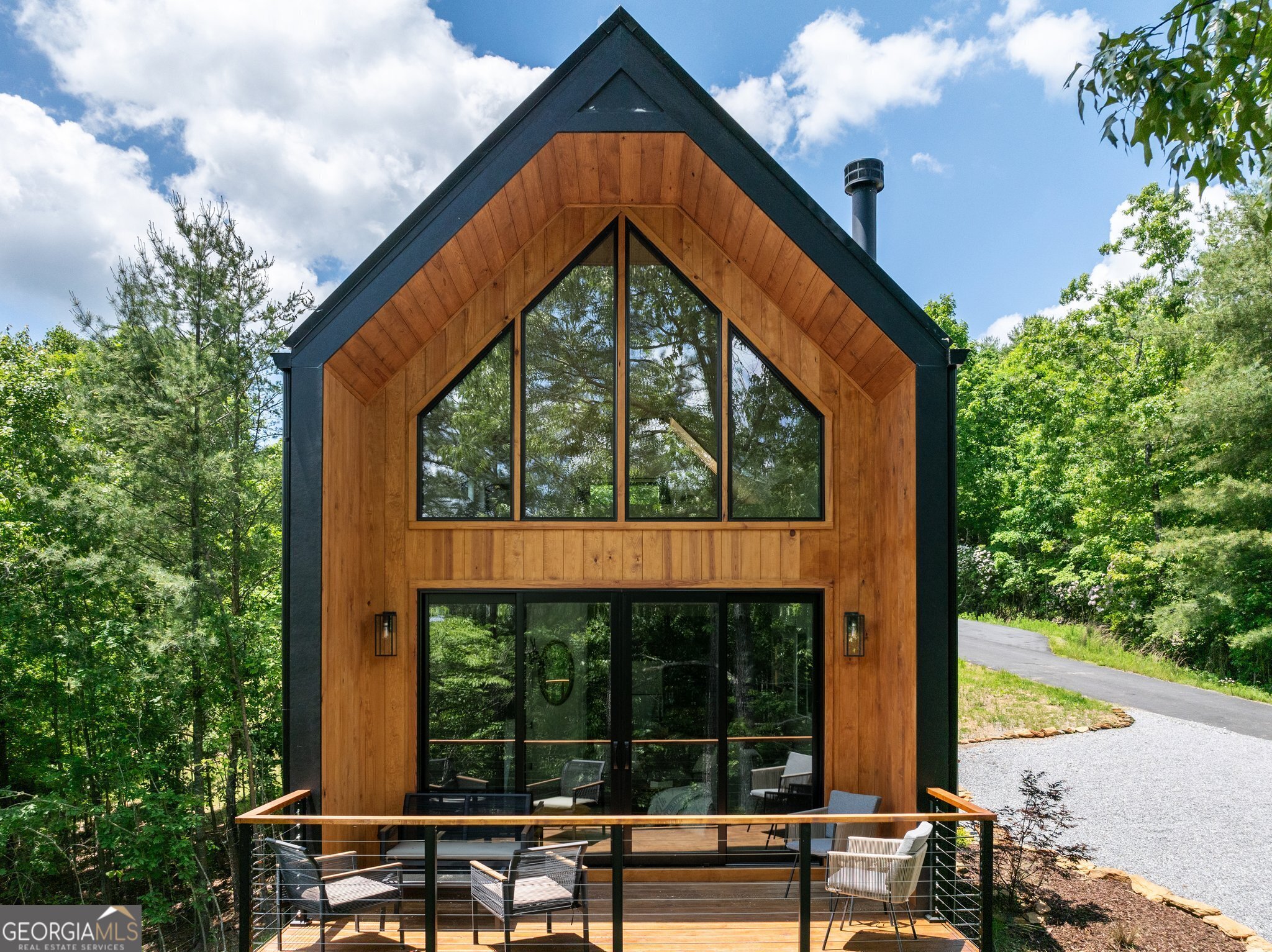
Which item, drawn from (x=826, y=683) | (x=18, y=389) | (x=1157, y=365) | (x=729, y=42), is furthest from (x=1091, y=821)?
(x=18, y=389)

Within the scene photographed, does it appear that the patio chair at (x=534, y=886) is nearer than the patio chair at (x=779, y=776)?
Yes

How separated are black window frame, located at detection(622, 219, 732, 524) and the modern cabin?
0.03 metres

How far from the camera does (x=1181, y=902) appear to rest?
6043mm

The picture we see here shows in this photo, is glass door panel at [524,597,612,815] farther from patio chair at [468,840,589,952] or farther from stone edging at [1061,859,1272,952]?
stone edging at [1061,859,1272,952]

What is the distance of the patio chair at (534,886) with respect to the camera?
4410 mm

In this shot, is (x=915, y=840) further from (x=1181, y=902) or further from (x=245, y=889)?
(x=245, y=889)

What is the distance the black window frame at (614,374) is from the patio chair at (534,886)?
8.25 ft

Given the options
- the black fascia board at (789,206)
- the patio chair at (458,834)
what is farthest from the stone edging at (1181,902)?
the patio chair at (458,834)

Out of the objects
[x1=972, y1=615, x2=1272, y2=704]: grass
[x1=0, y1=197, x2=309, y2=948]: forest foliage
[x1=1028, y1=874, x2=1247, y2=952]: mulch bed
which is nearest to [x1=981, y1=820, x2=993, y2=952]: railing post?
[x1=1028, y1=874, x2=1247, y2=952]: mulch bed

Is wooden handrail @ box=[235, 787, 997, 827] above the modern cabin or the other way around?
the other way around

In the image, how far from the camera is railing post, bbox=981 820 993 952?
4.36 meters

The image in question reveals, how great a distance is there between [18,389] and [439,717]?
832 centimetres

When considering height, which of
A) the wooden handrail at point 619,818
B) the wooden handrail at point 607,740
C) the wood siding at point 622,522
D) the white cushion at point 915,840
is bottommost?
the white cushion at point 915,840

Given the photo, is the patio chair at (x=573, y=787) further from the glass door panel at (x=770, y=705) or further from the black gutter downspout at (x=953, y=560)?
the black gutter downspout at (x=953, y=560)
